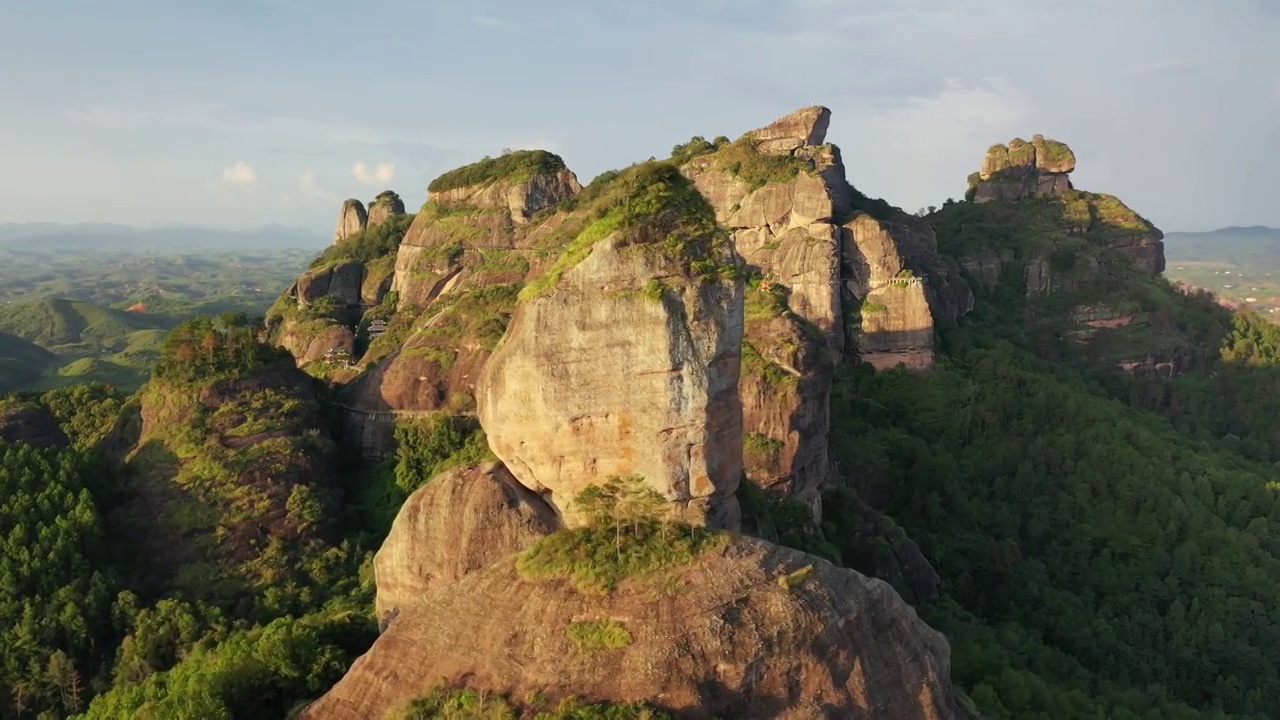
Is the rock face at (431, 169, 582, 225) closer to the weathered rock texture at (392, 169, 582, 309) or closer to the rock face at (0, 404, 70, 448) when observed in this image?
the weathered rock texture at (392, 169, 582, 309)

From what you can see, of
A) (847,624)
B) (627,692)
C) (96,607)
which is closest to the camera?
(627,692)

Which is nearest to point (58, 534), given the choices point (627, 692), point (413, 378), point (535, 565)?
point (413, 378)

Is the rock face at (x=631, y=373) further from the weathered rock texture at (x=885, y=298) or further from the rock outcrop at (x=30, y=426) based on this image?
the weathered rock texture at (x=885, y=298)

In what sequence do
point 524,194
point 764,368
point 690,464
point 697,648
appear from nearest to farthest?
point 697,648
point 690,464
point 764,368
point 524,194

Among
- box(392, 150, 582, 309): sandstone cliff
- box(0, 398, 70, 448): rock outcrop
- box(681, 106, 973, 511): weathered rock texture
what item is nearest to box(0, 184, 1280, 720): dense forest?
box(0, 398, 70, 448): rock outcrop

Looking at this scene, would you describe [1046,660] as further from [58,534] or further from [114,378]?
[114,378]

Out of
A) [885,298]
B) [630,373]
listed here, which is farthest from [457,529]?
[885,298]

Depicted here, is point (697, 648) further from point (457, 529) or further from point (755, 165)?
point (755, 165)
